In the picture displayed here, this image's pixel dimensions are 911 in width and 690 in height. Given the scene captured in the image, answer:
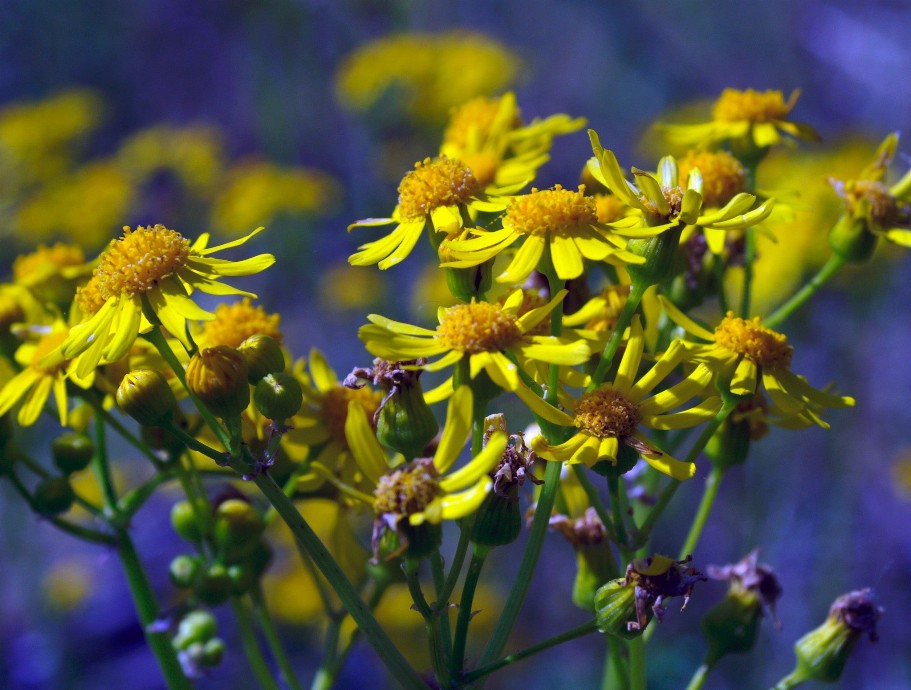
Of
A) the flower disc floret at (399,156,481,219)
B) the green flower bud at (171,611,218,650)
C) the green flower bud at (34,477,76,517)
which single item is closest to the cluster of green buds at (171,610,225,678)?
the green flower bud at (171,611,218,650)

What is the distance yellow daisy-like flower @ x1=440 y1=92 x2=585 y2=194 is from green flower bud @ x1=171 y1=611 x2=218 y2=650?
1266 mm

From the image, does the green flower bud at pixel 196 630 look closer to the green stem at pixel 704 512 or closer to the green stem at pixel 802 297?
the green stem at pixel 704 512

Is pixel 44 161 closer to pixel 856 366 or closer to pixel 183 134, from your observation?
pixel 183 134

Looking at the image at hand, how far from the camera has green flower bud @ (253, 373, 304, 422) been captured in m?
1.91

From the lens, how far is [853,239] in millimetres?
2656

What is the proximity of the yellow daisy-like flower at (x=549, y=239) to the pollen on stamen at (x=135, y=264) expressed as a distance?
1.90ft

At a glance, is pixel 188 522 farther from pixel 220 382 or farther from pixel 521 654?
pixel 521 654

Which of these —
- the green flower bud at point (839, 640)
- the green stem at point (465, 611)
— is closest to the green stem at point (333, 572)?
the green stem at point (465, 611)

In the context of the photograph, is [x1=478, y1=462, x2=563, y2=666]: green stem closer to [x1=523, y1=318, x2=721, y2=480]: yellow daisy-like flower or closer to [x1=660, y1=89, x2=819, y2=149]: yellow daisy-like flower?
[x1=523, y1=318, x2=721, y2=480]: yellow daisy-like flower

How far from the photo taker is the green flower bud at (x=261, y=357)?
1.96 m

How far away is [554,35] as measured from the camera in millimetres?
11195

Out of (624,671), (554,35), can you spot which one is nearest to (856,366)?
(624,671)

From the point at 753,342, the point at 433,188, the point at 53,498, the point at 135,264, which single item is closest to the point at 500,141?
the point at 433,188

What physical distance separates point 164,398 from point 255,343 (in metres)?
0.20
